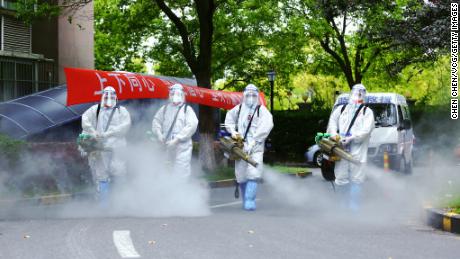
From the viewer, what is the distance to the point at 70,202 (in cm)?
1220

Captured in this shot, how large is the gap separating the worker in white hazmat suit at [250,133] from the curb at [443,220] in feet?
8.97

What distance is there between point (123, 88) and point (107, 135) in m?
4.51

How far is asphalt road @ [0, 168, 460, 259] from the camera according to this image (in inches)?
270

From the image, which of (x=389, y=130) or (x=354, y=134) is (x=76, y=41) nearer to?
(x=389, y=130)

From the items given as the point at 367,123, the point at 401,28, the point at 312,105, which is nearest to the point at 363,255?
the point at 367,123

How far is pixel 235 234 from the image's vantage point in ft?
26.3

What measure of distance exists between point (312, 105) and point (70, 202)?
24.1 m

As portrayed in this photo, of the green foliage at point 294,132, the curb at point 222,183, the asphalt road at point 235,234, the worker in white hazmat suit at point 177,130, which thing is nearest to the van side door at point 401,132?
the curb at point 222,183

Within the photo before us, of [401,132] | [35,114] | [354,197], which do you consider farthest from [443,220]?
[35,114]

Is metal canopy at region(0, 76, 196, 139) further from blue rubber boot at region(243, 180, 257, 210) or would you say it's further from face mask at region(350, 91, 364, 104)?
face mask at region(350, 91, 364, 104)

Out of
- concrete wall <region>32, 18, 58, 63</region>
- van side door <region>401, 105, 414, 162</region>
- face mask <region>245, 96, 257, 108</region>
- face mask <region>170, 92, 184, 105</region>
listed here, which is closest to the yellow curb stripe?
face mask <region>245, 96, 257, 108</region>

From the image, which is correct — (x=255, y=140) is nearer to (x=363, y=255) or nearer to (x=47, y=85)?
(x=363, y=255)

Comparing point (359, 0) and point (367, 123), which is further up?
point (359, 0)

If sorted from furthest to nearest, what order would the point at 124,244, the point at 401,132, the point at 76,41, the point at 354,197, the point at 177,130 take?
the point at 76,41
the point at 401,132
the point at 177,130
the point at 354,197
the point at 124,244
